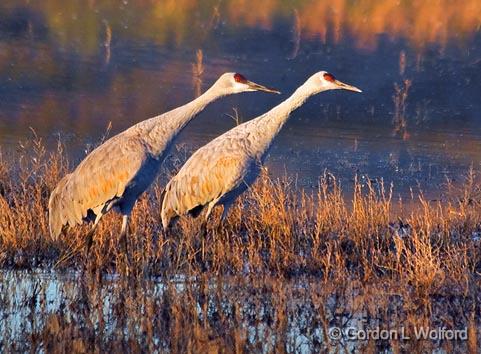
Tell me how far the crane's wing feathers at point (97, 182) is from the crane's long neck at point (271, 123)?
0.77 meters

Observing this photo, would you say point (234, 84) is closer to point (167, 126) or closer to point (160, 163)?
point (167, 126)

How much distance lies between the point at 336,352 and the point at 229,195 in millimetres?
2328


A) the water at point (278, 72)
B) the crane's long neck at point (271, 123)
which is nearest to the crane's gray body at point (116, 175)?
the crane's long neck at point (271, 123)

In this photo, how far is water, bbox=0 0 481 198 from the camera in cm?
1199

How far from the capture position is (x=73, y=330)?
5281mm

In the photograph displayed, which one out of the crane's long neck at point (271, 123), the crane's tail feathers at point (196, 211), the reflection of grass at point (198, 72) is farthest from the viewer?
the reflection of grass at point (198, 72)

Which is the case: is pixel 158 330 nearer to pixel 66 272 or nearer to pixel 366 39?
pixel 66 272

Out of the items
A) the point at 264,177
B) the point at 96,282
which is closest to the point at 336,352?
the point at 96,282

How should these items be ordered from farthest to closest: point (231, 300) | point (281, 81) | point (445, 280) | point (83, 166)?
point (281, 81), point (83, 166), point (445, 280), point (231, 300)

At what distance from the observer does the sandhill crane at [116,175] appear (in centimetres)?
696

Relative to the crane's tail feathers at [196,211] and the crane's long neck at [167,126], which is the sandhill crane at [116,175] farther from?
the crane's tail feathers at [196,211]

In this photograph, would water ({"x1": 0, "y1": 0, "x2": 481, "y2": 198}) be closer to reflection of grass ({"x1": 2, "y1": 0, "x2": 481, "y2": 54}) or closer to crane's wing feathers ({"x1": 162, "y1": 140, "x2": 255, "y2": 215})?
reflection of grass ({"x1": 2, "y1": 0, "x2": 481, "y2": 54})

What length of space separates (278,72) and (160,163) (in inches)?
369

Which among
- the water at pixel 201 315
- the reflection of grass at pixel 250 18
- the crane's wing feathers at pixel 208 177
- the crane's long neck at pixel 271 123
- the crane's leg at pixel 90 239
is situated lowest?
the water at pixel 201 315
